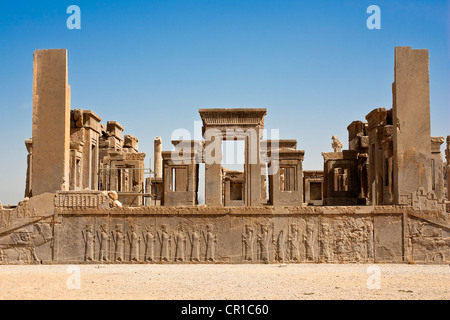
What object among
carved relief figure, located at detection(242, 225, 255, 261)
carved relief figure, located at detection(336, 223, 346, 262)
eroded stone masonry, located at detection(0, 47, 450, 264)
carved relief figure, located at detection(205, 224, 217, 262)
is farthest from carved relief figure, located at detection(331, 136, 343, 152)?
carved relief figure, located at detection(205, 224, 217, 262)

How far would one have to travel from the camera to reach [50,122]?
1384 centimetres

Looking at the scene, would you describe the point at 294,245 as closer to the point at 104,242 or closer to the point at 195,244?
the point at 195,244

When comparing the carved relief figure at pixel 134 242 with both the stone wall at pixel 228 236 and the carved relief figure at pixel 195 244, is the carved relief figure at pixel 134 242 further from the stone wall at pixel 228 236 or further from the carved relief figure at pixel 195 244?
the carved relief figure at pixel 195 244

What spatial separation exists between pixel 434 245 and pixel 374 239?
1.53m

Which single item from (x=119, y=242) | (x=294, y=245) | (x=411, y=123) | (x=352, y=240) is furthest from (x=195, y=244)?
(x=411, y=123)

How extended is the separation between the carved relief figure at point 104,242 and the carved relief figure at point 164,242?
136 centimetres

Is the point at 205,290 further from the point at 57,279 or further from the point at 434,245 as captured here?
the point at 434,245

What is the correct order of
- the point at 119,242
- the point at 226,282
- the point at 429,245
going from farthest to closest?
the point at 119,242
the point at 429,245
the point at 226,282

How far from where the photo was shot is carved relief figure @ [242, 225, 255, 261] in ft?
43.4

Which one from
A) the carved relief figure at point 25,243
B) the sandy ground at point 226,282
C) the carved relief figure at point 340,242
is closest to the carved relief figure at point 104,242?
the sandy ground at point 226,282

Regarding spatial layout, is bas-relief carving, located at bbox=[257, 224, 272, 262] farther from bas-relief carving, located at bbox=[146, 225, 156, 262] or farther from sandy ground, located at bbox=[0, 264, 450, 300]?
bas-relief carving, located at bbox=[146, 225, 156, 262]

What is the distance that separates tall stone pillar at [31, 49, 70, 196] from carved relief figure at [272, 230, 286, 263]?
226 inches

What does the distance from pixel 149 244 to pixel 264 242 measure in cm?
296

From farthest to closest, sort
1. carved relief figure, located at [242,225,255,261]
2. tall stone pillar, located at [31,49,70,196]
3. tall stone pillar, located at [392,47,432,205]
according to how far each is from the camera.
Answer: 1. tall stone pillar, located at [31,49,70,196]
2. tall stone pillar, located at [392,47,432,205]
3. carved relief figure, located at [242,225,255,261]
